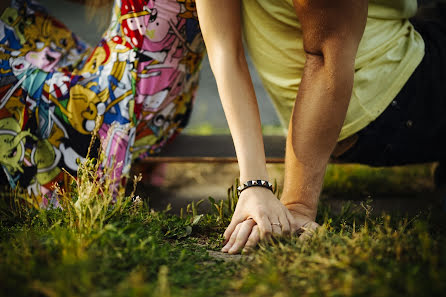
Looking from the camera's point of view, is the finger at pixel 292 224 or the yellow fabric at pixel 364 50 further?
the yellow fabric at pixel 364 50

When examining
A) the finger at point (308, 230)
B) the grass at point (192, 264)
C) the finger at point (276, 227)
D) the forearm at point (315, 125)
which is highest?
the forearm at point (315, 125)

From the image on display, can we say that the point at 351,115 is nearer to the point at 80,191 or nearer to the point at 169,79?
the point at 169,79

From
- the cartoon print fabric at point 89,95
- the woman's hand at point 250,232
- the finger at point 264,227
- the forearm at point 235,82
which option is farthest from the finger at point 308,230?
the cartoon print fabric at point 89,95

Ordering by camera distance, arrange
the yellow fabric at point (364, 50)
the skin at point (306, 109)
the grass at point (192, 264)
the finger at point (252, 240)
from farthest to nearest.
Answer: the yellow fabric at point (364, 50) < the skin at point (306, 109) < the finger at point (252, 240) < the grass at point (192, 264)

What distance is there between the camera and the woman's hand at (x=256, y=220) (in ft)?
4.19

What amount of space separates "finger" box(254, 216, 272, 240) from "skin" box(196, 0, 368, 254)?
0.12 feet

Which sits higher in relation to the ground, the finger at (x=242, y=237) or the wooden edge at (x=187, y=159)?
the finger at (x=242, y=237)

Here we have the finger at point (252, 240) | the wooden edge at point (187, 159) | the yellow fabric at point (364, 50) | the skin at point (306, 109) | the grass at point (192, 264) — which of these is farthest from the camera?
the wooden edge at point (187, 159)

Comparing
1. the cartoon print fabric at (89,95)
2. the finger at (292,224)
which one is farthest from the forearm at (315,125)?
the cartoon print fabric at (89,95)

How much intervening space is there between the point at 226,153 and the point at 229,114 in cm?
111

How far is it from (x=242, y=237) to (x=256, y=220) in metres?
0.07

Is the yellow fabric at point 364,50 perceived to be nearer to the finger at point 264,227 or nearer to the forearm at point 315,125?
the forearm at point 315,125

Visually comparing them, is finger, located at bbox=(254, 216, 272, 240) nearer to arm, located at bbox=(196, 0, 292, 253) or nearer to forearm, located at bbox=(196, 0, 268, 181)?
arm, located at bbox=(196, 0, 292, 253)

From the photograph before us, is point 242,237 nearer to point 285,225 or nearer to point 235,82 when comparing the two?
point 285,225
